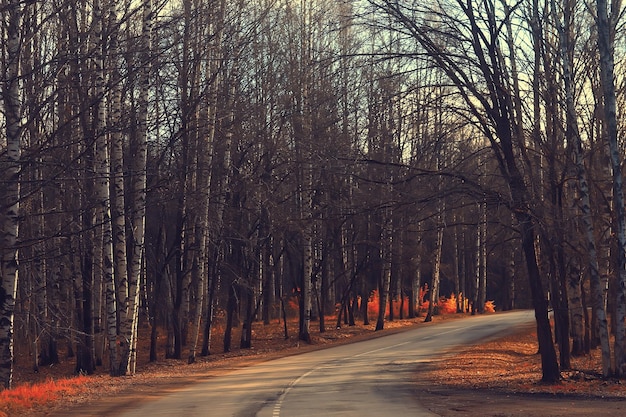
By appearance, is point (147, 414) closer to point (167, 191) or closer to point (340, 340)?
point (167, 191)

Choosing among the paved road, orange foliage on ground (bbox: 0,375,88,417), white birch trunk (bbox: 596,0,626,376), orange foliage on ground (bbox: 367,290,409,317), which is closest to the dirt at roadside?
the paved road

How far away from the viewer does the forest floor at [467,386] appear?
14.6 m

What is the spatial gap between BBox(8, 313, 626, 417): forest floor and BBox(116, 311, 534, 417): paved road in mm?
640

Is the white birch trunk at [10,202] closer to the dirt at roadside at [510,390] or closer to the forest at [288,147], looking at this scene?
the forest at [288,147]

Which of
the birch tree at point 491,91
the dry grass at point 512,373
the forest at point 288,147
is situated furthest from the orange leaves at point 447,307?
the birch tree at point 491,91

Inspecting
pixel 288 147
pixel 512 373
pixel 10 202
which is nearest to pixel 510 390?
pixel 512 373

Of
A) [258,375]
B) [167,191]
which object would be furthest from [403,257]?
[258,375]

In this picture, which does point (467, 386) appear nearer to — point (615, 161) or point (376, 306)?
point (615, 161)

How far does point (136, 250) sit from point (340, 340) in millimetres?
17344

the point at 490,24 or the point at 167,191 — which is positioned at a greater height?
the point at 490,24

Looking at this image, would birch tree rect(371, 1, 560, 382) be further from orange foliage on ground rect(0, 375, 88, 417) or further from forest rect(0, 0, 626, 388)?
orange foliage on ground rect(0, 375, 88, 417)

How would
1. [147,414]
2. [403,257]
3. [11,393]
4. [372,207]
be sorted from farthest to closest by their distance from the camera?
1. [403,257]
2. [372,207]
3. [11,393]
4. [147,414]

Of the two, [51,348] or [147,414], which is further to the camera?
[51,348]

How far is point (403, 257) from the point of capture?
4541 centimetres
